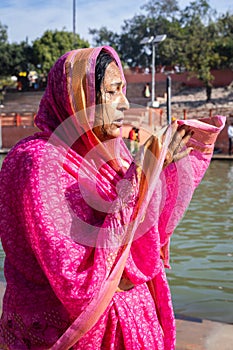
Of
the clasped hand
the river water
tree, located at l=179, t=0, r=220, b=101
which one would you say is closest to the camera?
the clasped hand

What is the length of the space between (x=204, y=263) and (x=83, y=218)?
4809 millimetres

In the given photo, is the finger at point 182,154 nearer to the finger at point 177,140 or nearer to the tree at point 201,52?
the finger at point 177,140

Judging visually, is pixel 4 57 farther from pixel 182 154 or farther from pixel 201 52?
pixel 182 154

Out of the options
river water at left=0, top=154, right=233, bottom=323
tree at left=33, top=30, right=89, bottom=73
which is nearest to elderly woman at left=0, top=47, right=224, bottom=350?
river water at left=0, top=154, right=233, bottom=323

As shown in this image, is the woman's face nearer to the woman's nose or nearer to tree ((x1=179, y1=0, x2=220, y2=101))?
the woman's nose

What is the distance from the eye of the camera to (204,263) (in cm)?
613

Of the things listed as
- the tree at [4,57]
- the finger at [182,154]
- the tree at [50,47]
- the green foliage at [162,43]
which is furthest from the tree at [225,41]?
the finger at [182,154]

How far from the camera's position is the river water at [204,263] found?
4895 millimetres

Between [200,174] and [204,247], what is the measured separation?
5067mm

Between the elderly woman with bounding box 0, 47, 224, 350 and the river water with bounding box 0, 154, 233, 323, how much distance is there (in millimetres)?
2608

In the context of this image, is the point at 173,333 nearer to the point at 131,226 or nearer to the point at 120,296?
the point at 120,296

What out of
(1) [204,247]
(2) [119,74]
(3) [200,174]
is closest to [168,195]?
(3) [200,174]

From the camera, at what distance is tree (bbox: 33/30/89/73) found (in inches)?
1666

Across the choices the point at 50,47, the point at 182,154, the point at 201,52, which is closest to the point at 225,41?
the point at 201,52
